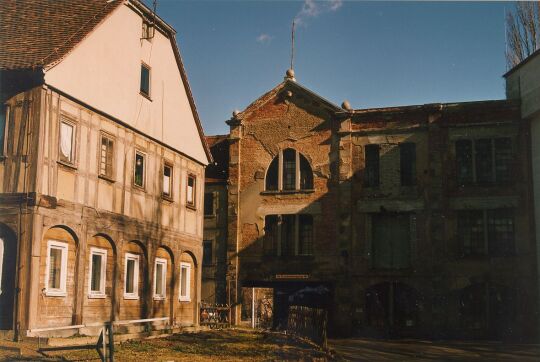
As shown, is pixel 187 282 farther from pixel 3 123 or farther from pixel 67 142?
pixel 3 123

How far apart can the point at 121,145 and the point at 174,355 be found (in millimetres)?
8443

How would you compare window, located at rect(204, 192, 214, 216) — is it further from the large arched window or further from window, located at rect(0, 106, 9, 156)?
window, located at rect(0, 106, 9, 156)

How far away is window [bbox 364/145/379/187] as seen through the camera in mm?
35625

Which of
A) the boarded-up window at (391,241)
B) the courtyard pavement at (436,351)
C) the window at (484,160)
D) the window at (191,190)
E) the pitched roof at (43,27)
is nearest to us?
the pitched roof at (43,27)

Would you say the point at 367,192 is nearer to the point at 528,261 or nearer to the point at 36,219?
the point at 528,261

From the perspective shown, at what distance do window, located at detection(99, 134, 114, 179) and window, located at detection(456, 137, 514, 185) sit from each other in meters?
18.4

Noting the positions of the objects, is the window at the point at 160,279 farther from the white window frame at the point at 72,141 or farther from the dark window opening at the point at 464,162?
the dark window opening at the point at 464,162

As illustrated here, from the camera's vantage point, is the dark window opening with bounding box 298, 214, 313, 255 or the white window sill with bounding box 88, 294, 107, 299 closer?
the white window sill with bounding box 88, 294, 107, 299

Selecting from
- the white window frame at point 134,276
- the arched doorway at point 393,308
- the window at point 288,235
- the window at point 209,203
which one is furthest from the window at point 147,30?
the arched doorway at point 393,308

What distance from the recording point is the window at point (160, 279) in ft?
85.0

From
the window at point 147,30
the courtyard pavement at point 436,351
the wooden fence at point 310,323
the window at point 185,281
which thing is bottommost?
the courtyard pavement at point 436,351

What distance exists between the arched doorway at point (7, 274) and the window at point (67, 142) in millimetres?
2776

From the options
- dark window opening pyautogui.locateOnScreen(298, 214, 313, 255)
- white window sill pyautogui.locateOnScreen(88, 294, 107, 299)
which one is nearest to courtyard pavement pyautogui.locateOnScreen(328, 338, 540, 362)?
dark window opening pyautogui.locateOnScreen(298, 214, 313, 255)

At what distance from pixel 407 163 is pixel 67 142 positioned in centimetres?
1973
